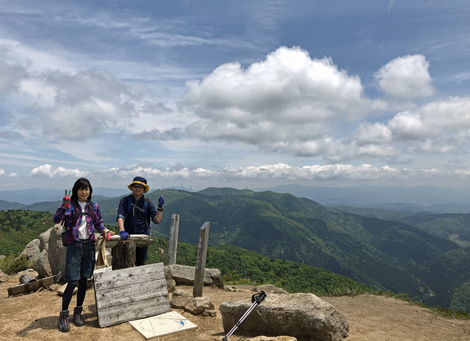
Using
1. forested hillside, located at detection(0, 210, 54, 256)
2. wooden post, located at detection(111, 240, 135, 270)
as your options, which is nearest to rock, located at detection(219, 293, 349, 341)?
wooden post, located at detection(111, 240, 135, 270)

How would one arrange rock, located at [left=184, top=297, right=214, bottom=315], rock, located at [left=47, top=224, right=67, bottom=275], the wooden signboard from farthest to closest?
rock, located at [left=47, top=224, right=67, bottom=275]
rock, located at [left=184, top=297, right=214, bottom=315]
the wooden signboard

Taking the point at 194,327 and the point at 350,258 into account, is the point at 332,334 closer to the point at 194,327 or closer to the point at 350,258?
the point at 194,327

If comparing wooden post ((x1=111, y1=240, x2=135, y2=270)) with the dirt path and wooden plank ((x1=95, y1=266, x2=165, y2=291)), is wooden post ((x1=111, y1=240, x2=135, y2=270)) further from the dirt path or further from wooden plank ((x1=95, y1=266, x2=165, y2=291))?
the dirt path

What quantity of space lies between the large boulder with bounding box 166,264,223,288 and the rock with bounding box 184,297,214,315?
2.85 meters

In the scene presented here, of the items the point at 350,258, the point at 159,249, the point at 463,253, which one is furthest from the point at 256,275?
the point at 463,253

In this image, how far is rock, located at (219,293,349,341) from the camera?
568cm

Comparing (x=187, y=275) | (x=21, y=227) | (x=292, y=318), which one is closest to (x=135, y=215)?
(x=292, y=318)

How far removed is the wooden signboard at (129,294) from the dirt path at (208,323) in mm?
287

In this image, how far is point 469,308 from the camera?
121 metres

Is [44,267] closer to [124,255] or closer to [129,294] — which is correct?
[124,255]

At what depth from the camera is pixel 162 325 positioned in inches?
245

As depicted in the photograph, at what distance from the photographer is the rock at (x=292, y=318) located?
5.68 meters

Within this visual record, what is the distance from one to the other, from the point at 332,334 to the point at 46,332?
237 inches

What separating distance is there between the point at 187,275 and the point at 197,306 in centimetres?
366
